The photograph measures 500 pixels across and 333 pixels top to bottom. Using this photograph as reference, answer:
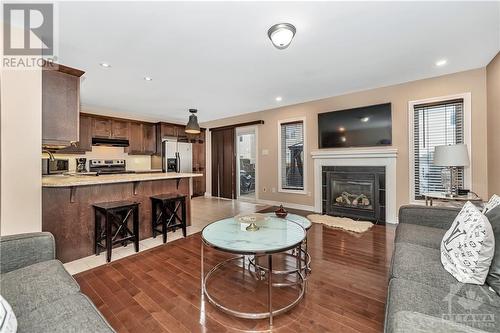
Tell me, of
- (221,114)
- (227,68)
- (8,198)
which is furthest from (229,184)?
(8,198)

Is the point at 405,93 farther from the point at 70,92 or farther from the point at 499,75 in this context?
→ the point at 70,92

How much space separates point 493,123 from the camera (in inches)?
122

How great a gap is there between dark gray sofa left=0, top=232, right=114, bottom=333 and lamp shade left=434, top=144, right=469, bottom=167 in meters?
3.96

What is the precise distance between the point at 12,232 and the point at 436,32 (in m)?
4.76

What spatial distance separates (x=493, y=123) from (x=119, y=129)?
290 inches

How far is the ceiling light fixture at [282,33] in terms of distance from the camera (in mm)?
2269

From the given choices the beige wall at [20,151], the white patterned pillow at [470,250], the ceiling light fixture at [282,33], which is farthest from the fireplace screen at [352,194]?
the beige wall at [20,151]

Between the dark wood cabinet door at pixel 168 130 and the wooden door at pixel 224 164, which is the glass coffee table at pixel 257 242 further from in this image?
the dark wood cabinet door at pixel 168 130

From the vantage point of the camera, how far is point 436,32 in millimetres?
2471

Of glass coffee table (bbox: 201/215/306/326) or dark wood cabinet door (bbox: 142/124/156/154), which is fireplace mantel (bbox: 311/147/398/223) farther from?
dark wood cabinet door (bbox: 142/124/156/154)
